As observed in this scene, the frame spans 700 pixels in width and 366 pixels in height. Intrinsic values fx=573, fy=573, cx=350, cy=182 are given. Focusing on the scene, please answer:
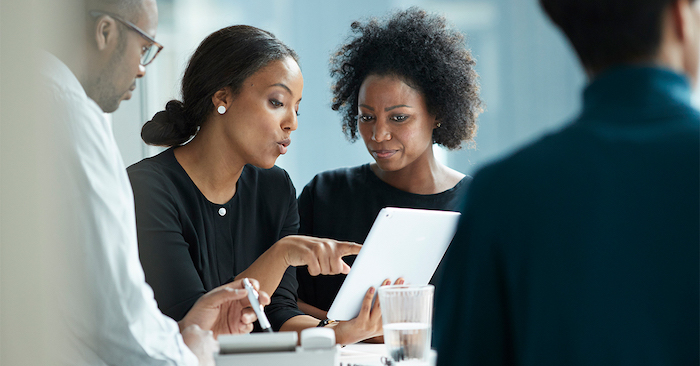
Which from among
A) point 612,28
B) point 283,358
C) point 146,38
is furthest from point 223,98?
point 612,28

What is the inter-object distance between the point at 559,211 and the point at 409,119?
4.34 ft

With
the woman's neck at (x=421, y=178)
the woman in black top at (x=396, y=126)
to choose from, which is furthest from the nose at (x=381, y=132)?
the woman's neck at (x=421, y=178)

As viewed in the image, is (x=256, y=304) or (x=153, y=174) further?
(x=153, y=174)

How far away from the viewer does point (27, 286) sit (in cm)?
112

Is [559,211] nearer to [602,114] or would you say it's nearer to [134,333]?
[602,114]

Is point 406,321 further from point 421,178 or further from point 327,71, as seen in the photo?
point 327,71

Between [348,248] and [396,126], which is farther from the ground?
[396,126]

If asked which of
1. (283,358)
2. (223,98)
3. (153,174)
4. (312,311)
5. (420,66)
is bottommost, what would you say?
(312,311)

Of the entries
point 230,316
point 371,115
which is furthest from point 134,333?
point 371,115

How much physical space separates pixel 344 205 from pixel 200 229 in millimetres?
561

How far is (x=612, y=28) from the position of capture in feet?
1.73

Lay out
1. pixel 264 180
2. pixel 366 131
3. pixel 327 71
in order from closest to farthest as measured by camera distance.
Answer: pixel 264 180 → pixel 366 131 → pixel 327 71

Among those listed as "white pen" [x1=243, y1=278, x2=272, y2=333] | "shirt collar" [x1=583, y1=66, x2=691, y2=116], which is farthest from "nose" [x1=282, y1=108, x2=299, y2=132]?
"shirt collar" [x1=583, y1=66, x2=691, y2=116]

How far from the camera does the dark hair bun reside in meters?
1.54
